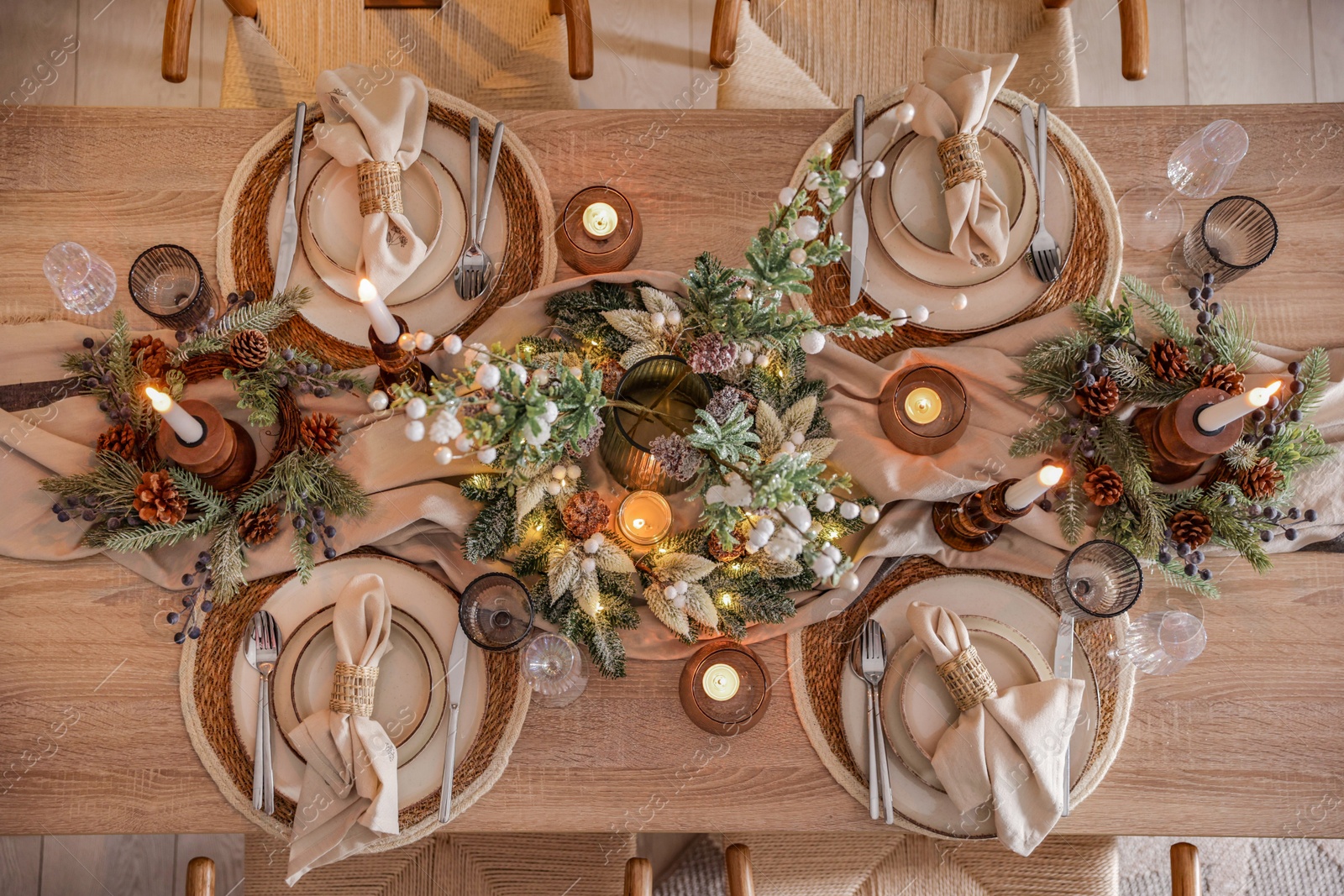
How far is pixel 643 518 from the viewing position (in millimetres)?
1083

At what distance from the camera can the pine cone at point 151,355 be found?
115cm

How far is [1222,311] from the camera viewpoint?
123cm

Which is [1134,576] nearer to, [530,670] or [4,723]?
[530,670]

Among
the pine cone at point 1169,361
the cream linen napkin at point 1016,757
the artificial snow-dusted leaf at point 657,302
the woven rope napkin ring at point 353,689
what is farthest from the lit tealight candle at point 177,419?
the pine cone at point 1169,361

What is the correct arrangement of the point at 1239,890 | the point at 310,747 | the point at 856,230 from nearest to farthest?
the point at 310,747
the point at 856,230
the point at 1239,890

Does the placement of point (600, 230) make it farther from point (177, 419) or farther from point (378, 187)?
point (177, 419)

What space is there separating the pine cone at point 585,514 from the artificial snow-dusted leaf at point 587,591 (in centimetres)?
6

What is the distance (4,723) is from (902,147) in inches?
59.5

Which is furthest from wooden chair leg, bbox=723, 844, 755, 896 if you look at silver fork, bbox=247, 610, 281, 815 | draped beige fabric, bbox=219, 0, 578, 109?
draped beige fabric, bbox=219, 0, 578, 109

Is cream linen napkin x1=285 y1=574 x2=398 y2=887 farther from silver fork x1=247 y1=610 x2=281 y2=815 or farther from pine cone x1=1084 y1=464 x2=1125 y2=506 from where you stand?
pine cone x1=1084 y1=464 x2=1125 y2=506

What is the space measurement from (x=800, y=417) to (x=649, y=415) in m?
0.23

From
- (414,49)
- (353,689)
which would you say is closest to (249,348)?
(353,689)

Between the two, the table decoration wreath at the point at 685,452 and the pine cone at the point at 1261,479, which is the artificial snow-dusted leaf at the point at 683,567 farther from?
the pine cone at the point at 1261,479

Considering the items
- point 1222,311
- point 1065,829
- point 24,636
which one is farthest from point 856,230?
point 24,636
